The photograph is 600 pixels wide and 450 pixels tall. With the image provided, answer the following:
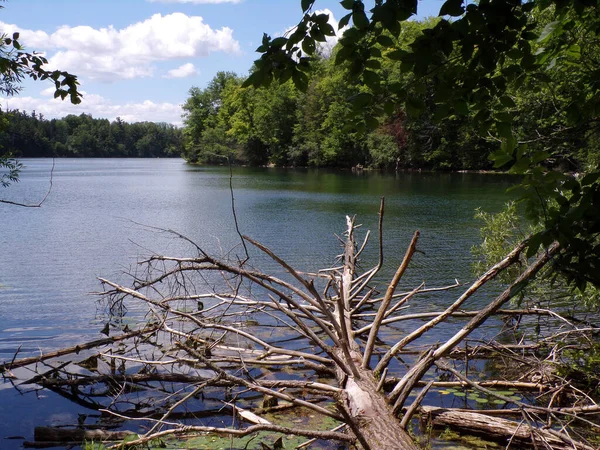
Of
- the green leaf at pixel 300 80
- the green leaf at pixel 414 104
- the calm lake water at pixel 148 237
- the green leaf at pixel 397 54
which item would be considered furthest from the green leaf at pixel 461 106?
the calm lake water at pixel 148 237

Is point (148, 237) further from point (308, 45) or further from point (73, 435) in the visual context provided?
point (308, 45)

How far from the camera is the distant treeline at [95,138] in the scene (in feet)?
413

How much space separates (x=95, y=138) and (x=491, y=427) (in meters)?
157

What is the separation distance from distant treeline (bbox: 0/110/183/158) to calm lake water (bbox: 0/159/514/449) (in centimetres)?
9160

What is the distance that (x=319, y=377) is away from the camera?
7.56m

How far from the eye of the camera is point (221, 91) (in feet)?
336

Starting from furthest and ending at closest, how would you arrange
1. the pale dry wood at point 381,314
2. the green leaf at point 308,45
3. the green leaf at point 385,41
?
the pale dry wood at point 381,314
the green leaf at point 308,45
the green leaf at point 385,41

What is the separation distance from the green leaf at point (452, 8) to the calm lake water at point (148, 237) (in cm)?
471

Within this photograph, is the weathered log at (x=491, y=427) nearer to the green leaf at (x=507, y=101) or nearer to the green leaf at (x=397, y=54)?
the green leaf at (x=507, y=101)

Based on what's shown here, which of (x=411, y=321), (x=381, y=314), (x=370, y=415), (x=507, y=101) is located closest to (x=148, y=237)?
(x=411, y=321)

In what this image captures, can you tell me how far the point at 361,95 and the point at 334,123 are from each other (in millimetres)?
65418

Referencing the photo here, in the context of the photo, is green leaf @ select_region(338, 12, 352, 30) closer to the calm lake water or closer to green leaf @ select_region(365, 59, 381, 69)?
green leaf @ select_region(365, 59, 381, 69)

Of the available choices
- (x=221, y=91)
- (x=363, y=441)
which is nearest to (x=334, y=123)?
(x=221, y=91)

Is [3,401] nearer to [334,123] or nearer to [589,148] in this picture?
[589,148]
